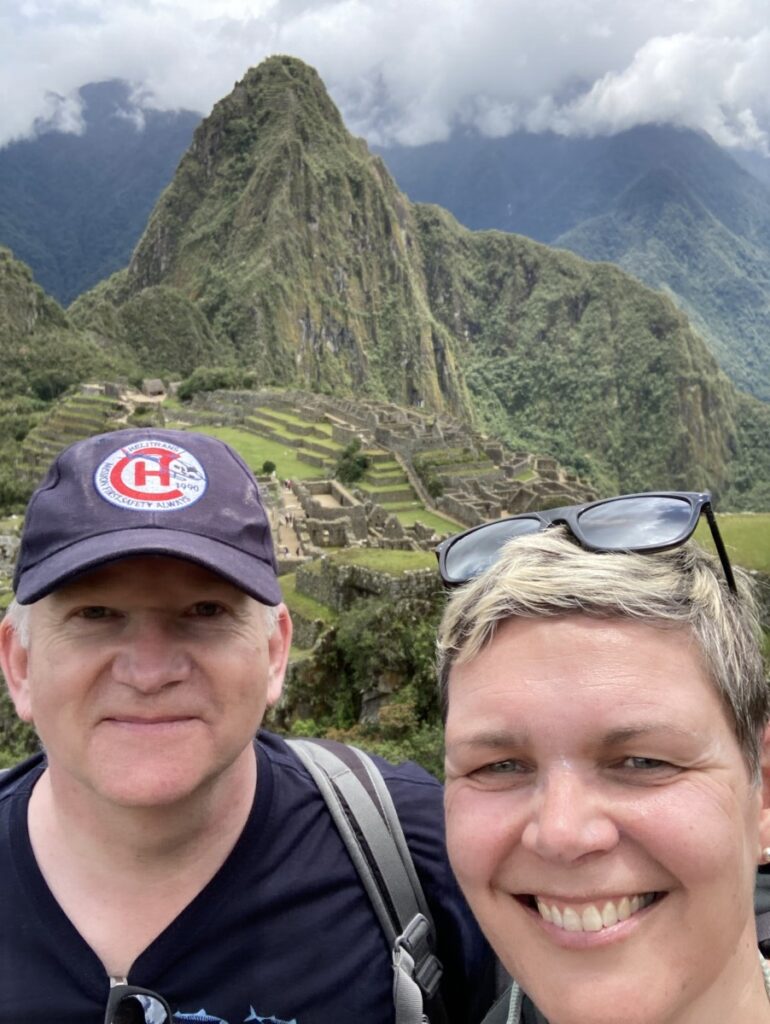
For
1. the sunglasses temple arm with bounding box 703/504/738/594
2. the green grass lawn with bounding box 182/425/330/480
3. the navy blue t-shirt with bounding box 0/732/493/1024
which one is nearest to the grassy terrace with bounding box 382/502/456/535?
the green grass lawn with bounding box 182/425/330/480

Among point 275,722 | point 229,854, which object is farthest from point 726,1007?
point 275,722

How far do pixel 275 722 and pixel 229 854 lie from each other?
551 cm

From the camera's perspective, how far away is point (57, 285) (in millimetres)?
118812

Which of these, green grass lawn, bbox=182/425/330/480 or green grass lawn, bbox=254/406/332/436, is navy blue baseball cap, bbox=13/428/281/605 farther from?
green grass lawn, bbox=254/406/332/436

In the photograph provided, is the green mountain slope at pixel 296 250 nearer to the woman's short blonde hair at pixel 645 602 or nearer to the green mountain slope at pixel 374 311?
the green mountain slope at pixel 374 311

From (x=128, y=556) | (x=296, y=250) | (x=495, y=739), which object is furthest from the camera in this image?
(x=296, y=250)

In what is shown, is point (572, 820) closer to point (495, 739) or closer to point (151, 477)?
point (495, 739)

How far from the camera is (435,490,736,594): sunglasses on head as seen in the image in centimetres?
154

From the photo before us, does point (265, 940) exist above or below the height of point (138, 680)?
below

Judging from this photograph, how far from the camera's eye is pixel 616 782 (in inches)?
52.6

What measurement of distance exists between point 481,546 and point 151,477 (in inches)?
30.9

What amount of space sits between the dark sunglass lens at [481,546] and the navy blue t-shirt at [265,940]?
2.75 ft

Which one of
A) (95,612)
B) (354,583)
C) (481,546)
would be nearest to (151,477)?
(95,612)

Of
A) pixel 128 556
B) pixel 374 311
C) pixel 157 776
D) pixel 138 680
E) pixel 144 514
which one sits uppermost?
pixel 374 311
